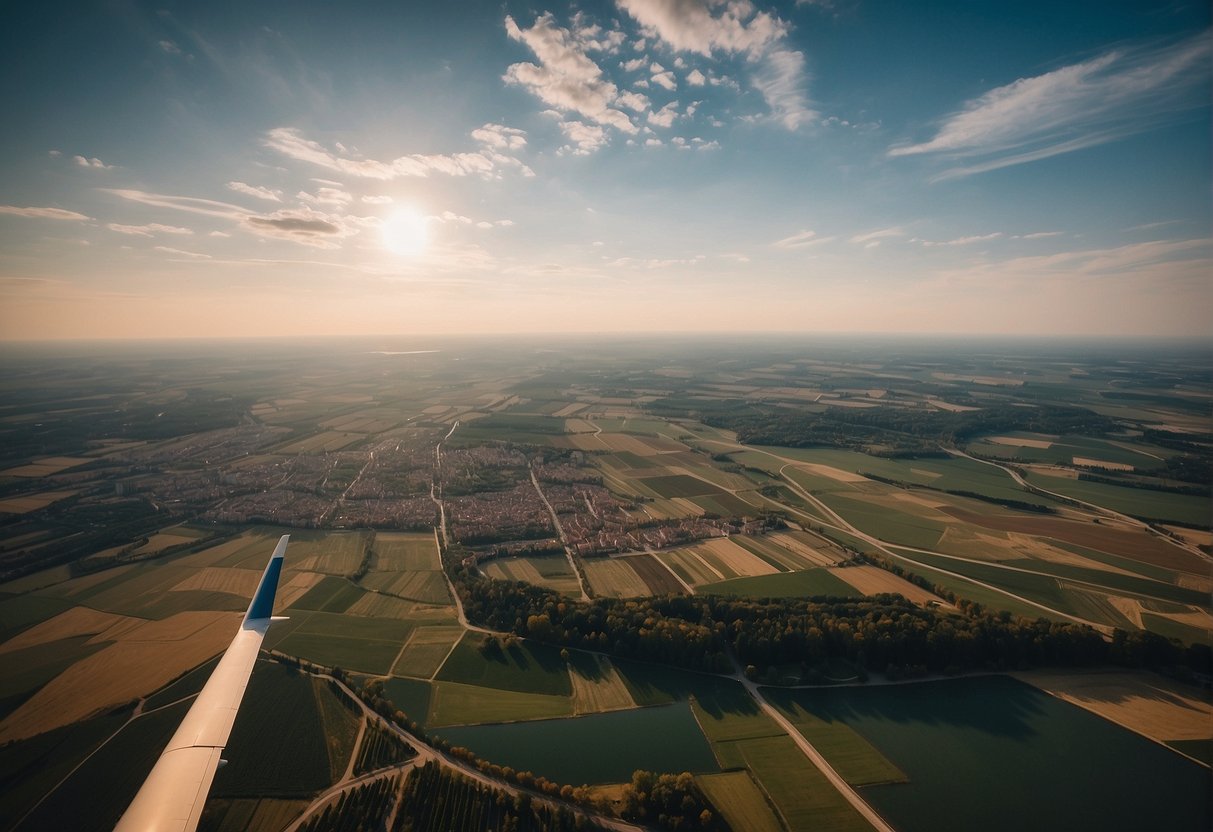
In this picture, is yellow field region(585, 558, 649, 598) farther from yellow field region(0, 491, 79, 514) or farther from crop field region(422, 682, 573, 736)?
yellow field region(0, 491, 79, 514)

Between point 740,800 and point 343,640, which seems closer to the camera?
point 740,800

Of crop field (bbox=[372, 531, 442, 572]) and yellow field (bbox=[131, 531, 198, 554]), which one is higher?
yellow field (bbox=[131, 531, 198, 554])

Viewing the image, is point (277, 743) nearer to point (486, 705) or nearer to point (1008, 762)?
point (486, 705)

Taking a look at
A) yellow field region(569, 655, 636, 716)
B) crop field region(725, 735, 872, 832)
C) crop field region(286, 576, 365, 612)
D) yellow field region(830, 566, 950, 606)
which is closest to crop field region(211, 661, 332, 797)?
crop field region(286, 576, 365, 612)

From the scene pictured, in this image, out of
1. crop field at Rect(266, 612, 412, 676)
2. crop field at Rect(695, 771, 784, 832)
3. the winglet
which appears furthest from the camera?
crop field at Rect(266, 612, 412, 676)

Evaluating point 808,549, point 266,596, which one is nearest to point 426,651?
point 266,596

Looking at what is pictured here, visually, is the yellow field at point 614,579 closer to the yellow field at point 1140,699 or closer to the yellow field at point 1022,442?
the yellow field at point 1140,699
